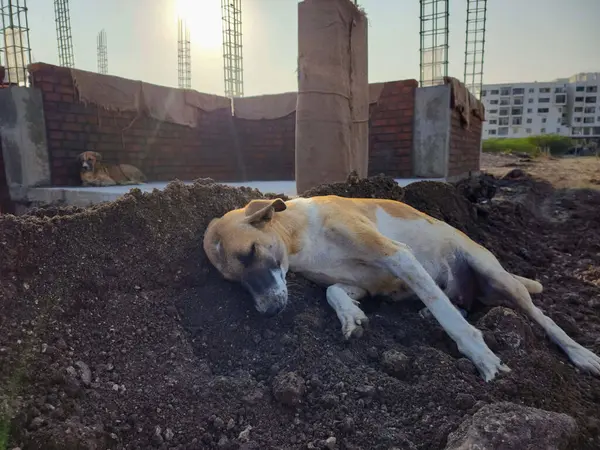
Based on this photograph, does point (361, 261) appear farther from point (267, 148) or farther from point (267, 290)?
point (267, 148)

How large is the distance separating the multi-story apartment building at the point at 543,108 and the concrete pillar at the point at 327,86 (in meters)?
71.2

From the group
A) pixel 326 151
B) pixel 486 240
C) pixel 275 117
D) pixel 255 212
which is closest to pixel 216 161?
pixel 275 117

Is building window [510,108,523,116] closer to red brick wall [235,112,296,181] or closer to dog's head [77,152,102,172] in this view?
red brick wall [235,112,296,181]

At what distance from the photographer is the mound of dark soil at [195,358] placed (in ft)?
5.10

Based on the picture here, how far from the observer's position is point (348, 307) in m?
2.37

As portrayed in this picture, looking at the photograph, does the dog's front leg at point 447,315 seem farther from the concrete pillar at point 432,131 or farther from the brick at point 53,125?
the brick at point 53,125

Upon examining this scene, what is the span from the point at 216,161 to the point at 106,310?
7.27 metres

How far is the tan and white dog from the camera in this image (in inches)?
87.7

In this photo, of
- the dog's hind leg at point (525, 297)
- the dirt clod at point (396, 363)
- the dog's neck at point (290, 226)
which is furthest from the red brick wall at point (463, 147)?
the dirt clod at point (396, 363)

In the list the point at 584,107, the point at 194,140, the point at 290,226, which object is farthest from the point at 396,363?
the point at 584,107

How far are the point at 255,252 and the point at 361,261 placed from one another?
0.61 metres

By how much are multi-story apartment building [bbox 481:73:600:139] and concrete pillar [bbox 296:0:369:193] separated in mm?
71216

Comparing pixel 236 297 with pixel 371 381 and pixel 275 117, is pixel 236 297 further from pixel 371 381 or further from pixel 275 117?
pixel 275 117

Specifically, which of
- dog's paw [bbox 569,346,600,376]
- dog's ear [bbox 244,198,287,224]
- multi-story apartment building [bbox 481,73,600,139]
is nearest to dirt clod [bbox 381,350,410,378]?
dog's ear [bbox 244,198,287,224]
